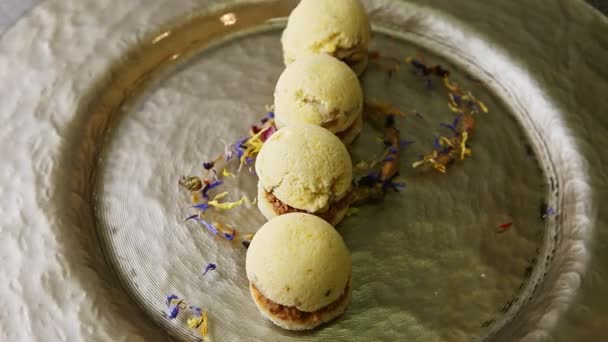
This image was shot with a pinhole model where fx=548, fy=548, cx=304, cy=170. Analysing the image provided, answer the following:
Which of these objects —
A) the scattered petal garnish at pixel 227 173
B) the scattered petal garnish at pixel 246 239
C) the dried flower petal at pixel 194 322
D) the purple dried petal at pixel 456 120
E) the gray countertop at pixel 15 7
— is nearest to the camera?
the dried flower petal at pixel 194 322

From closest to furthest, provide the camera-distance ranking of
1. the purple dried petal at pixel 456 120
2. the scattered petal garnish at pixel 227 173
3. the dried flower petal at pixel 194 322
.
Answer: the dried flower petal at pixel 194 322
the scattered petal garnish at pixel 227 173
the purple dried petal at pixel 456 120

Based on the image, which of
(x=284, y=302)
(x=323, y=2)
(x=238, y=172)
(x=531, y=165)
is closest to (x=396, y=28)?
(x=323, y=2)

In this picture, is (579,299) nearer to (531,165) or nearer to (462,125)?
(531,165)

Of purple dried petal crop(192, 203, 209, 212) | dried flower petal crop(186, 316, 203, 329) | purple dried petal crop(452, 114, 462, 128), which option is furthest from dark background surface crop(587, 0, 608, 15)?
dried flower petal crop(186, 316, 203, 329)

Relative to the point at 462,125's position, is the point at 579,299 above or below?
below

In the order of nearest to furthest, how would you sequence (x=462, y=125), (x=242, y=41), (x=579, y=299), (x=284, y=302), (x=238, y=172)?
1. (x=284, y=302)
2. (x=579, y=299)
3. (x=238, y=172)
4. (x=462, y=125)
5. (x=242, y=41)

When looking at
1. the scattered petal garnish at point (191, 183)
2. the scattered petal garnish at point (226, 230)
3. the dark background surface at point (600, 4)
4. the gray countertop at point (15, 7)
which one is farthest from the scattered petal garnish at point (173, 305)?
the dark background surface at point (600, 4)

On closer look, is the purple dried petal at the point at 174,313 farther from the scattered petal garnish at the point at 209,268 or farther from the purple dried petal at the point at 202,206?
the purple dried petal at the point at 202,206

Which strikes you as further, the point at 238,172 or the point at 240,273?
the point at 238,172

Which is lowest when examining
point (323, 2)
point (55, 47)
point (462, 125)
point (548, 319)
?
point (548, 319)
